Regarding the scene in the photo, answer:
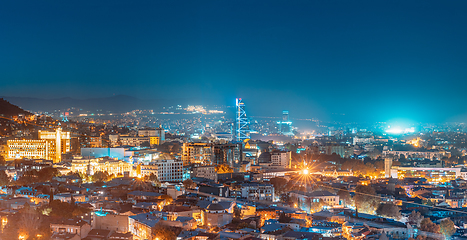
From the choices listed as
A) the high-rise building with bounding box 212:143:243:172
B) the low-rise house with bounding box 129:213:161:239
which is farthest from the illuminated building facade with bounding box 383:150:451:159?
the low-rise house with bounding box 129:213:161:239

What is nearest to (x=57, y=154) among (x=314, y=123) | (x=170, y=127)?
(x=170, y=127)

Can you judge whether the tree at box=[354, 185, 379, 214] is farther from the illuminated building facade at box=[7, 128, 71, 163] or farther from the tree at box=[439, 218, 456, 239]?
the illuminated building facade at box=[7, 128, 71, 163]

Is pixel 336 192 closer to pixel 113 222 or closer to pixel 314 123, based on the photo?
pixel 113 222

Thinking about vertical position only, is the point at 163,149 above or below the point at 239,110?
below

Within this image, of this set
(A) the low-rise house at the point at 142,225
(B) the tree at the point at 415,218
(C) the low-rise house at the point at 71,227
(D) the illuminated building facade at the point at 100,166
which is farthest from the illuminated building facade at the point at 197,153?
(C) the low-rise house at the point at 71,227

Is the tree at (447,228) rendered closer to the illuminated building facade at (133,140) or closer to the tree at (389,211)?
the tree at (389,211)

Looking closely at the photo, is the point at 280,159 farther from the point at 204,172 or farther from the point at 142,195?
the point at 142,195
